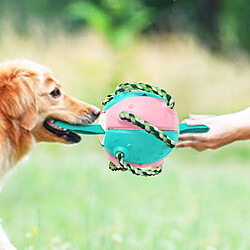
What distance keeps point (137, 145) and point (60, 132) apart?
2.69ft

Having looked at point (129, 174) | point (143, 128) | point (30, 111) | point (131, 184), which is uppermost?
point (143, 128)

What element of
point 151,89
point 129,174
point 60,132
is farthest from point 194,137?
point 129,174

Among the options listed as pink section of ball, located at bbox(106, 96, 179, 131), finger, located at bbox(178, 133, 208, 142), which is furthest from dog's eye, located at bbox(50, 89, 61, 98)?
finger, located at bbox(178, 133, 208, 142)

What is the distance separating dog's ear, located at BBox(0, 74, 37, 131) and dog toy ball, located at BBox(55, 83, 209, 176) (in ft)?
1.89

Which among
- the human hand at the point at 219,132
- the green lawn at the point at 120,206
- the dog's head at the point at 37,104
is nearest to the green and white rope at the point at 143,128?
the human hand at the point at 219,132

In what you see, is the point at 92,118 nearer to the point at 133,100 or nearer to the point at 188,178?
the point at 133,100

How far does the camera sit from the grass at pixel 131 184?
4.74 m

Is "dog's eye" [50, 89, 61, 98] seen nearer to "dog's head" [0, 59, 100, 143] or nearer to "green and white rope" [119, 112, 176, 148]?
"dog's head" [0, 59, 100, 143]

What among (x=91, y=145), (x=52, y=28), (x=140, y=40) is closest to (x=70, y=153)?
(x=91, y=145)

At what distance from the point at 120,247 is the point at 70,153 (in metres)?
4.44

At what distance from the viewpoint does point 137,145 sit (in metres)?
3.00

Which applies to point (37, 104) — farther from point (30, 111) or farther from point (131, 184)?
point (131, 184)

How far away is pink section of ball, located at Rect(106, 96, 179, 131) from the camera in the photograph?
3.00m

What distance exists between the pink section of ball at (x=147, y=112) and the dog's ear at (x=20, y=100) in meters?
0.63
